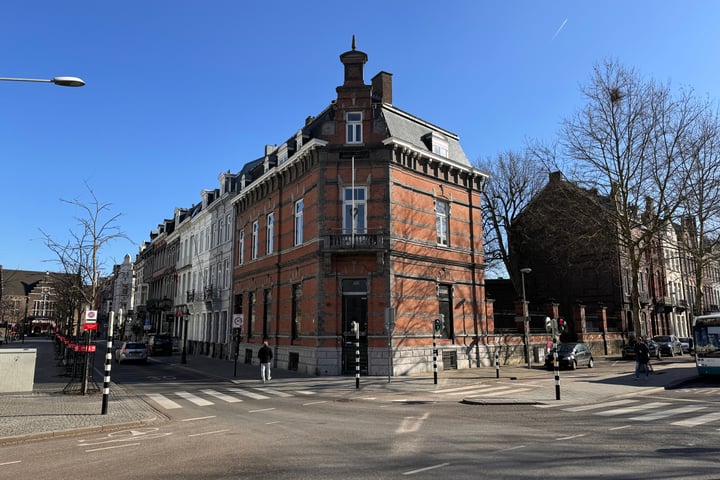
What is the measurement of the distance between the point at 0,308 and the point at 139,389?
7089cm

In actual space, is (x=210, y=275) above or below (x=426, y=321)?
above

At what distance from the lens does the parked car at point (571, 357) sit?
→ 2558 cm

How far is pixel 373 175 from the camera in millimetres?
22719

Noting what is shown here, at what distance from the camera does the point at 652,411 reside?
1238 centimetres

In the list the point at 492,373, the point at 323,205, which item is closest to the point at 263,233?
the point at 323,205

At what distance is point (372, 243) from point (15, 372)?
14364mm

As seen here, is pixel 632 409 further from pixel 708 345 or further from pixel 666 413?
pixel 708 345

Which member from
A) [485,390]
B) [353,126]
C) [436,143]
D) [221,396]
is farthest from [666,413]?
[436,143]

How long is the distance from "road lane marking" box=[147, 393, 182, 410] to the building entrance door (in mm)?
8363

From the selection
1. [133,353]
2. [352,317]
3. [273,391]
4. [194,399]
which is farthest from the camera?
[133,353]

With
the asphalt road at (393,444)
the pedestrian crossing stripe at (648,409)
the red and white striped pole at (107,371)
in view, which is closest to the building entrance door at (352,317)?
the asphalt road at (393,444)

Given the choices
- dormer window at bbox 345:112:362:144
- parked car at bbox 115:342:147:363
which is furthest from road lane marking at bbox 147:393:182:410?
parked car at bbox 115:342:147:363

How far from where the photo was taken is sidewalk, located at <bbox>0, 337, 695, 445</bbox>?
34.5 feet

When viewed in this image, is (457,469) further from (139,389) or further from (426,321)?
(426,321)
